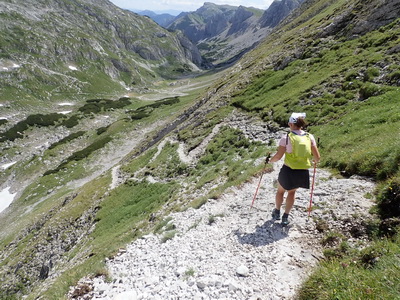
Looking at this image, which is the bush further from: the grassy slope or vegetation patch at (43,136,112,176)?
vegetation patch at (43,136,112,176)

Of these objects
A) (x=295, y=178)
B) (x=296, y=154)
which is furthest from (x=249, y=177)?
(x=296, y=154)

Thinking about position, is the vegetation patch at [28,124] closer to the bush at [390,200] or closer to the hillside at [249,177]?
the hillside at [249,177]

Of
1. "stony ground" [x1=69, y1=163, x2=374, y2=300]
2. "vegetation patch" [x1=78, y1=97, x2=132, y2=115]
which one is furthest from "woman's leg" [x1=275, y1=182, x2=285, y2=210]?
"vegetation patch" [x1=78, y1=97, x2=132, y2=115]

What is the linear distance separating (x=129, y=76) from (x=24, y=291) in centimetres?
19210

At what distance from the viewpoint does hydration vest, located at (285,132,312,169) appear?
29.2 ft

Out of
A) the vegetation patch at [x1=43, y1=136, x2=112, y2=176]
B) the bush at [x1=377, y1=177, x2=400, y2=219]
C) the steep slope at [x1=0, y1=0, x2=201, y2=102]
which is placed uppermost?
the steep slope at [x1=0, y1=0, x2=201, y2=102]

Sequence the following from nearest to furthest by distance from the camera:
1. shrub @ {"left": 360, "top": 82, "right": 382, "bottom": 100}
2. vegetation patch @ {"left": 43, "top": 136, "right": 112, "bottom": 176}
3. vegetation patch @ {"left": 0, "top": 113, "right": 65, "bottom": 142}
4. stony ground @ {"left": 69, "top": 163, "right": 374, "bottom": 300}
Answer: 1. stony ground @ {"left": 69, "top": 163, "right": 374, "bottom": 300}
2. shrub @ {"left": 360, "top": 82, "right": 382, "bottom": 100}
3. vegetation patch @ {"left": 43, "top": 136, "right": 112, "bottom": 176}
4. vegetation patch @ {"left": 0, "top": 113, "right": 65, "bottom": 142}

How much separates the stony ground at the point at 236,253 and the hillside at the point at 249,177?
0.11 metres

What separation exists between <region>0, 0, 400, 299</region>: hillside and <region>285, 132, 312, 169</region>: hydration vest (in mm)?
2643

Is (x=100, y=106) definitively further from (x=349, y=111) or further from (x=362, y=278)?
(x=362, y=278)

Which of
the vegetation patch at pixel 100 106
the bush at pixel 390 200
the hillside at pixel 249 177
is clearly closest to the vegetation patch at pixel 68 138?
the hillside at pixel 249 177

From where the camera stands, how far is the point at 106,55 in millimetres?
197250

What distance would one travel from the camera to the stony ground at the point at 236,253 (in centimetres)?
781

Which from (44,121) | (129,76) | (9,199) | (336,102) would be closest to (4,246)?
(9,199)
